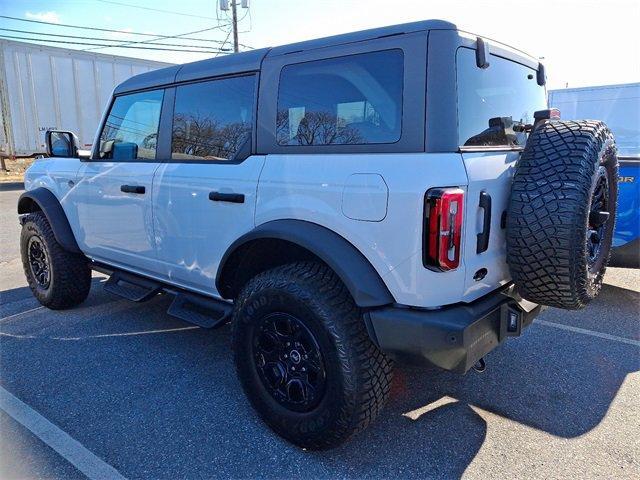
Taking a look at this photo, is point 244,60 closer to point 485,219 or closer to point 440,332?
point 485,219

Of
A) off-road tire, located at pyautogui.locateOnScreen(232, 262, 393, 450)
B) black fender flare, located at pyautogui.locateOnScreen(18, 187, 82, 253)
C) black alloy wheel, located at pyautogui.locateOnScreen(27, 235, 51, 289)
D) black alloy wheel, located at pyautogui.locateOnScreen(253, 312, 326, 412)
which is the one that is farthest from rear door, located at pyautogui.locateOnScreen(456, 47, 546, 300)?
black alloy wheel, located at pyautogui.locateOnScreen(27, 235, 51, 289)

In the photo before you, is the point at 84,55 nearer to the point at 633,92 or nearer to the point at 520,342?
the point at 633,92

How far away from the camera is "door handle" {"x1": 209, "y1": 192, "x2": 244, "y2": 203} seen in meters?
2.71

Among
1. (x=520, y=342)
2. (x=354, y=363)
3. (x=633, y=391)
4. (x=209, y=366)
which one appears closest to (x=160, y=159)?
(x=209, y=366)

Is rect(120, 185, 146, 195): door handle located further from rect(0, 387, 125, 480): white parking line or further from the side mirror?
rect(0, 387, 125, 480): white parking line

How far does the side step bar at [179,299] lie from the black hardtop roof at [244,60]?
1.46 metres

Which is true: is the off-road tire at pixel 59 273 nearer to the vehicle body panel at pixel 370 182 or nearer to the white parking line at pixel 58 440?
the white parking line at pixel 58 440

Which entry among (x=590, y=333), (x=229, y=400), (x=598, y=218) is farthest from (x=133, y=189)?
(x=590, y=333)

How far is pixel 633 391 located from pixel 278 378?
224 centimetres

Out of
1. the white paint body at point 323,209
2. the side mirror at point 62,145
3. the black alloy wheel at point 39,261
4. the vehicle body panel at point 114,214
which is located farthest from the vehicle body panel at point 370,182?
the black alloy wheel at point 39,261

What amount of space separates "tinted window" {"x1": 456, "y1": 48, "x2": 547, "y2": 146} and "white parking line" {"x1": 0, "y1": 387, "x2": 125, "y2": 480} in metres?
2.29

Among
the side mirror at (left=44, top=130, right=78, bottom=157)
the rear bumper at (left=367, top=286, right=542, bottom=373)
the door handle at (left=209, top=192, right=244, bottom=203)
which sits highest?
the side mirror at (left=44, top=130, right=78, bottom=157)

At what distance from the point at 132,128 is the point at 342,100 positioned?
2053mm

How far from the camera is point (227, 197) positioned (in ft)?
9.06
